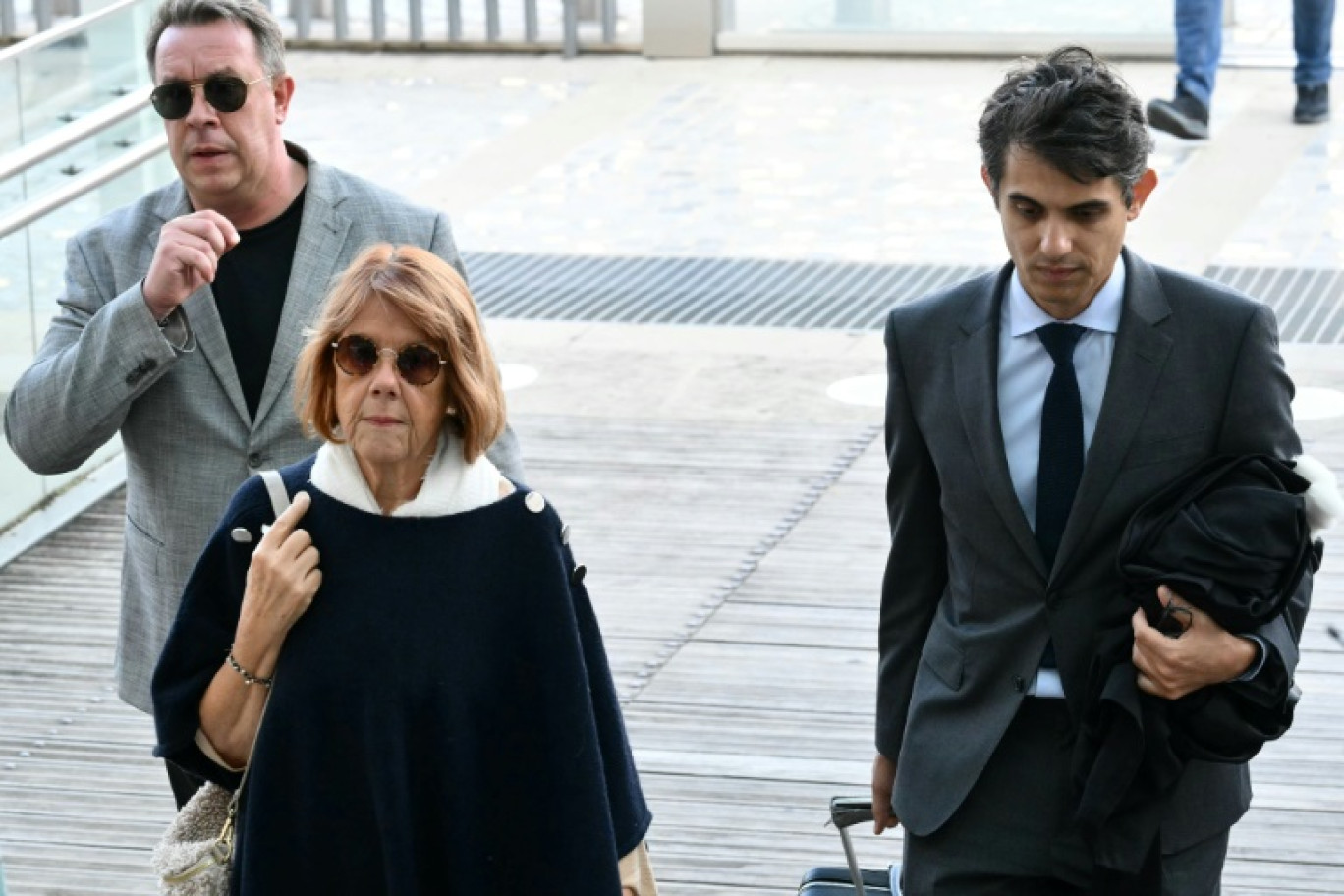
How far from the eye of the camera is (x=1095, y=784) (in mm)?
3322

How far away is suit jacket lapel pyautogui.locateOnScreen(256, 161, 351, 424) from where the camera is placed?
13.6ft

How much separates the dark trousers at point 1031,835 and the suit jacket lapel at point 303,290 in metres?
1.38

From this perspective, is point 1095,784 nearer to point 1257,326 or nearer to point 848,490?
point 1257,326

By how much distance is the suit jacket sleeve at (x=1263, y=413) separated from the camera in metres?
3.36

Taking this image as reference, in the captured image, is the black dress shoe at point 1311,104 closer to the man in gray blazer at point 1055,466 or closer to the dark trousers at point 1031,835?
the man in gray blazer at point 1055,466

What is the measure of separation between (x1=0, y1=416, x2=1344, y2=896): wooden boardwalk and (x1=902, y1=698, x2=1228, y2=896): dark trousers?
1.82 meters

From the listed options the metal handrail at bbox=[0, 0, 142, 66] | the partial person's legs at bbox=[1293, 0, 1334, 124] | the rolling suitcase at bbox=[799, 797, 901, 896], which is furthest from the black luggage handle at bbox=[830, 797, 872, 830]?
the partial person's legs at bbox=[1293, 0, 1334, 124]

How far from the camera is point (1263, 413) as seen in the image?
11.0ft

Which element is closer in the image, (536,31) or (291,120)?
(291,120)

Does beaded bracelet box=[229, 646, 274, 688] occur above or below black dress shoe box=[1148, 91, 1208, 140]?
above

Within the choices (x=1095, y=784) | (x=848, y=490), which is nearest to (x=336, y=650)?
(x=1095, y=784)

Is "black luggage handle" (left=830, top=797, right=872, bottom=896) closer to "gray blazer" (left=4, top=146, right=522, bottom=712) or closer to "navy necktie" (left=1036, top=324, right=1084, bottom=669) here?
"navy necktie" (left=1036, top=324, right=1084, bottom=669)

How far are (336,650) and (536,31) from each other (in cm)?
1354

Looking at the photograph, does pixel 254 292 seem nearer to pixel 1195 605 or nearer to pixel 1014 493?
pixel 1014 493
